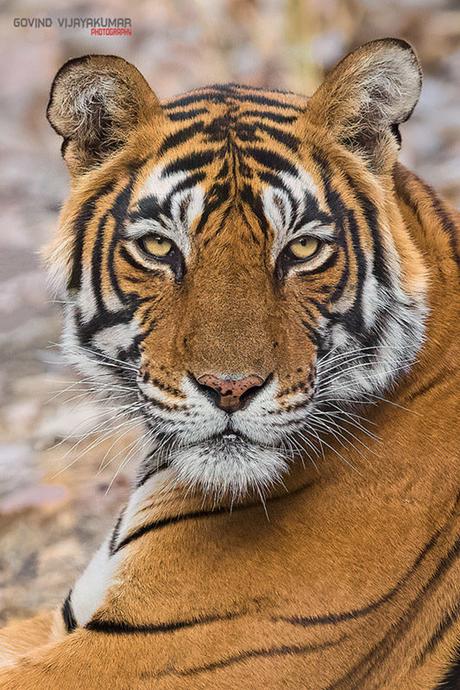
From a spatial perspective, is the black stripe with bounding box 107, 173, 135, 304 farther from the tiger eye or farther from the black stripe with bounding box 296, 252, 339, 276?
the black stripe with bounding box 296, 252, 339, 276

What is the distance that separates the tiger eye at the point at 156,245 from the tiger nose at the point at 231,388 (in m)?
0.27

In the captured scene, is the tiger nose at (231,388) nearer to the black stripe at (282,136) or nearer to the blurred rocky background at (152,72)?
the black stripe at (282,136)

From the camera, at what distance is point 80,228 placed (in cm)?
204

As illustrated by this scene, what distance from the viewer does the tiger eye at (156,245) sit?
1.88 meters

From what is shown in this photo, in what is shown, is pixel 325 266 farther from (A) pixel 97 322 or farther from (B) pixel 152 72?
(B) pixel 152 72

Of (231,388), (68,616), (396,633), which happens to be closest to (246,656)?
(396,633)

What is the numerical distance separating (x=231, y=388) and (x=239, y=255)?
25 centimetres

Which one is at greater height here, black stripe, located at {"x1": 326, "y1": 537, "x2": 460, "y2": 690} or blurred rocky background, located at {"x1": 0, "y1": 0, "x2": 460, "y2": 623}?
blurred rocky background, located at {"x1": 0, "y1": 0, "x2": 460, "y2": 623}

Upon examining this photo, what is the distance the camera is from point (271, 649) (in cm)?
186

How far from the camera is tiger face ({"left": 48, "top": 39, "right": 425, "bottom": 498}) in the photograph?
1800 millimetres

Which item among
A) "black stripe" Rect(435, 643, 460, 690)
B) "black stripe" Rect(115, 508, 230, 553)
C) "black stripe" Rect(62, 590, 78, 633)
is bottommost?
"black stripe" Rect(62, 590, 78, 633)

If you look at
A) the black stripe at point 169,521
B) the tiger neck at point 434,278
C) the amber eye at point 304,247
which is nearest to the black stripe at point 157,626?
the black stripe at point 169,521

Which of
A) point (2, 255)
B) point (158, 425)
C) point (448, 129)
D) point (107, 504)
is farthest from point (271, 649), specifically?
point (448, 129)

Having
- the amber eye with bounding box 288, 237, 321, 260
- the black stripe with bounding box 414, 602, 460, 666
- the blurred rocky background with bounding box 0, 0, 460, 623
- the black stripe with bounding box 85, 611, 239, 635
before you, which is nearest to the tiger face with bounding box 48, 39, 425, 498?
the amber eye with bounding box 288, 237, 321, 260
